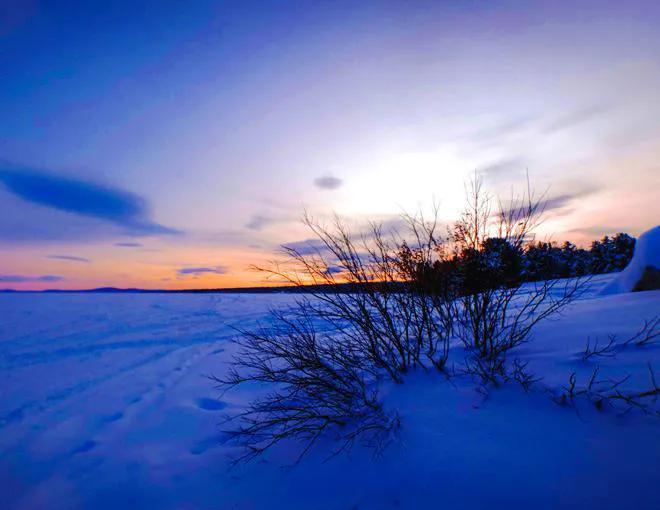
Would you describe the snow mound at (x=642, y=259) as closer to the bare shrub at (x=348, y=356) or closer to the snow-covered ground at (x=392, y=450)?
the snow-covered ground at (x=392, y=450)

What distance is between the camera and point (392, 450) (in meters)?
2.44

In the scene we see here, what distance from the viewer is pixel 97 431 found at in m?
3.87

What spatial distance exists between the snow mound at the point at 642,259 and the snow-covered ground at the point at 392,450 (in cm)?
231

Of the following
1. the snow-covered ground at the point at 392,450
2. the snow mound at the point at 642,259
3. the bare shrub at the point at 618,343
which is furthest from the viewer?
the snow mound at the point at 642,259

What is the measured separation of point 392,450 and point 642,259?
747 cm

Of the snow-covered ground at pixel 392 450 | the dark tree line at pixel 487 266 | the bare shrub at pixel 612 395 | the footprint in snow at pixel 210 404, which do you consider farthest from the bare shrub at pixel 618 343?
the footprint in snow at pixel 210 404

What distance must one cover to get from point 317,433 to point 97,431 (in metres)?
3.09

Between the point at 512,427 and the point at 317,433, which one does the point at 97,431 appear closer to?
the point at 317,433

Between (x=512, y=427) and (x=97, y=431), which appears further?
(x=97, y=431)

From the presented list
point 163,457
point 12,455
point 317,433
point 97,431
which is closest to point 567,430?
point 317,433

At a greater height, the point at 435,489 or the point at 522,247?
the point at 522,247

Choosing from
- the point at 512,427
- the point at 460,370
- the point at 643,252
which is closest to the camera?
the point at 512,427

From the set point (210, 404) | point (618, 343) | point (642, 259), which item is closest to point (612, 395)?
point (618, 343)

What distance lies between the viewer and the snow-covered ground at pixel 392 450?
6.08 ft
